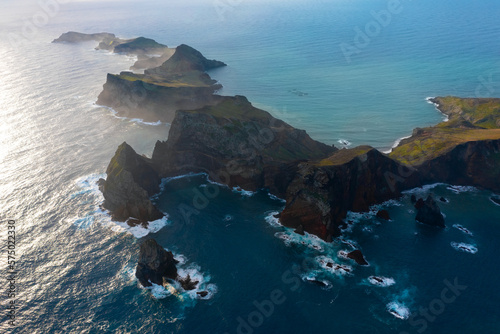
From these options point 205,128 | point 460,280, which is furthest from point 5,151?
point 460,280

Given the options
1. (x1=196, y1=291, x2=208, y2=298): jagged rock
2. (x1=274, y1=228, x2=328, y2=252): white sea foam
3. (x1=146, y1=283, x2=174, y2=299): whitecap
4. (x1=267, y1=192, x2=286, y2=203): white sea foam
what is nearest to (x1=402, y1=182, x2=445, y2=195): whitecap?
(x1=274, y1=228, x2=328, y2=252): white sea foam

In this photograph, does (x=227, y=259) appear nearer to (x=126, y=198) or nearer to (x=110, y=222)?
(x=126, y=198)

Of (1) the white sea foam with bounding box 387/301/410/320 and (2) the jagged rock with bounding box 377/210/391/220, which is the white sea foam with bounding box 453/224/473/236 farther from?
(1) the white sea foam with bounding box 387/301/410/320

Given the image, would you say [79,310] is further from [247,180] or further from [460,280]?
[460,280]

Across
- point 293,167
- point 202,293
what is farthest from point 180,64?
point 202,293

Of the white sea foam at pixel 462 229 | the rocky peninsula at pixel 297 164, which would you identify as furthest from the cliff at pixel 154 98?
the white sea foam at pixel 462 229
